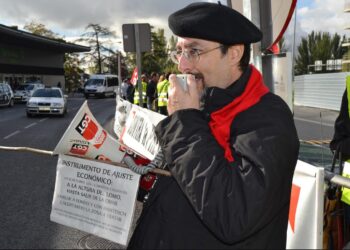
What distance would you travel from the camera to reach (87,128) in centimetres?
200

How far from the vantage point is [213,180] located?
1.31 metres

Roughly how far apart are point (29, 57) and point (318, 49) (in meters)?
34.8

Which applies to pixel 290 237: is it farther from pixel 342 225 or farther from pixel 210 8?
pixel 210 8

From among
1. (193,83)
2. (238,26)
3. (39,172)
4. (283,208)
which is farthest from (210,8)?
(39,172)

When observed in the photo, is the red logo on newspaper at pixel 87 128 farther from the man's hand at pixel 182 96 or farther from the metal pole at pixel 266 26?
the metal pole at pixel 266 26

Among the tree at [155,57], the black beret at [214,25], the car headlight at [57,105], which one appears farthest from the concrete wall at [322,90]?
the tree at [155,57]

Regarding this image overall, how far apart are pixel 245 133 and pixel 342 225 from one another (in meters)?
1.84

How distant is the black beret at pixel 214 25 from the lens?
146 cm

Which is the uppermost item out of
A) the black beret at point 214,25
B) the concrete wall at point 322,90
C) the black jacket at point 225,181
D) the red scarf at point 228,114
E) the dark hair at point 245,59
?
the black beret at point 214,25

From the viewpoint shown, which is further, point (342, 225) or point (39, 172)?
point (39, 172)

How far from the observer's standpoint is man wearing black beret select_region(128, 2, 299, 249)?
4.31 ft

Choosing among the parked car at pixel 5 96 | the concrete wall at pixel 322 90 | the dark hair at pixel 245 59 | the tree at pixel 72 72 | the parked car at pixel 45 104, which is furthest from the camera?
the tree at pixel 72 72

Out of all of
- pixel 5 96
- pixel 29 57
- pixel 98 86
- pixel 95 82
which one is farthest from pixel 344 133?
pixel 29 57

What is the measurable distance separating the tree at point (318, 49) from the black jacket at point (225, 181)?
37.8 meters
